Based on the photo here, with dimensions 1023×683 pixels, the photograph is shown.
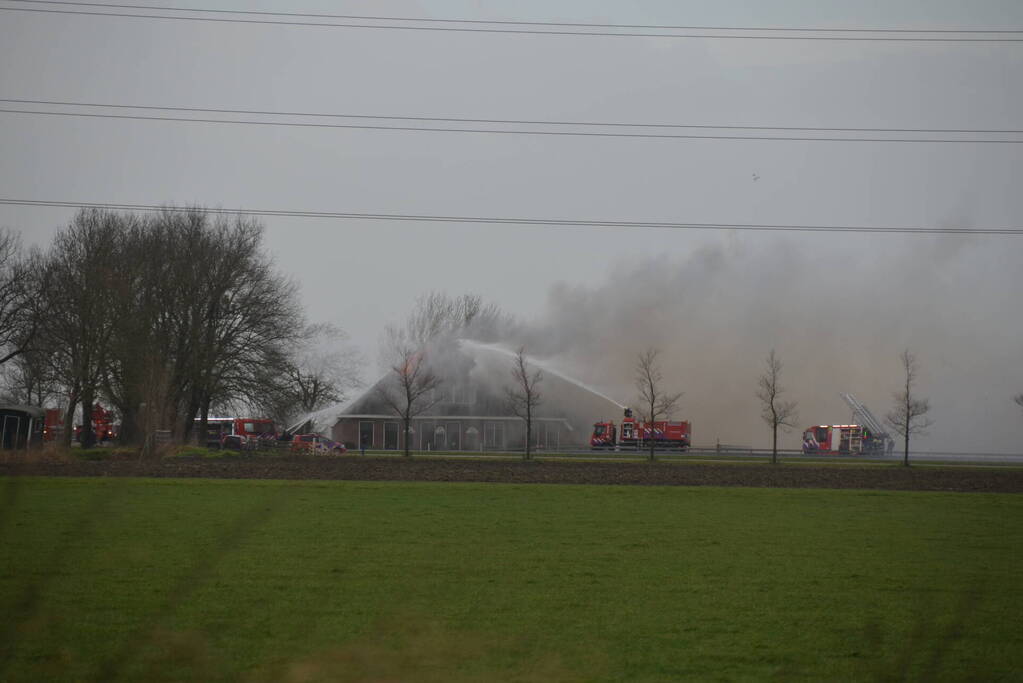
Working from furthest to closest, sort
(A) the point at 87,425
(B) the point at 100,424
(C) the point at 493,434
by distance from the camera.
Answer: (C) the point at 493,434
(B) the point at 100,424
(A) the point at 87,425

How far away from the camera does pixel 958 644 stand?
35.5 feet

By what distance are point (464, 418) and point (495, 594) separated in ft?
228

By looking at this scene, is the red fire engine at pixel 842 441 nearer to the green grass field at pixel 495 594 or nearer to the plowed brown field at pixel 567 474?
the plowed brown field at pixel 567 474

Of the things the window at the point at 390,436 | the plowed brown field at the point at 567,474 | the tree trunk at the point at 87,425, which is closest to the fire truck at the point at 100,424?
the tree trunk at the point at 87,425

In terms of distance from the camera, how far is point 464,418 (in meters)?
82.4

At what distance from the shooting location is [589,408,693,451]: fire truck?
77812 millimetres

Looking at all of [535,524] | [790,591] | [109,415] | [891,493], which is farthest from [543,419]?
[790,591]

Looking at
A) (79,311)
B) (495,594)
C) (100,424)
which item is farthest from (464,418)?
(495,594)

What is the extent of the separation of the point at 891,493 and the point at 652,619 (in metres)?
24.2

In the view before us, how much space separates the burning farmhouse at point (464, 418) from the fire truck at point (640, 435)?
3.13 metres

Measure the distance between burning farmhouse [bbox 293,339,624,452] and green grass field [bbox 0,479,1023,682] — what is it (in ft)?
184

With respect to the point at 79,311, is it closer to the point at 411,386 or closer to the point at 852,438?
the point at 411,386

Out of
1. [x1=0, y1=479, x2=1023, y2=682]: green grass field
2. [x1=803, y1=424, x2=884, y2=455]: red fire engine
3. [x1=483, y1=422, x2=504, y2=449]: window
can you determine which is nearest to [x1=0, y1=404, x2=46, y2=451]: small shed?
[x1=0, y1=479, x2=1023, y2=682]: green grass field

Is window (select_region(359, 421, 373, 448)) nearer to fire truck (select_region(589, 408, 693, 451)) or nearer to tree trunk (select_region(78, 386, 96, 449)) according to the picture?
fire truck (select_region(589, 408, 693, 451))
